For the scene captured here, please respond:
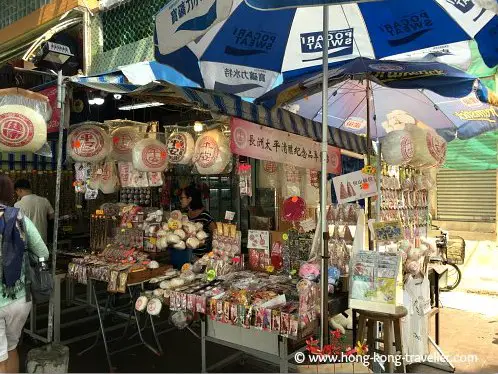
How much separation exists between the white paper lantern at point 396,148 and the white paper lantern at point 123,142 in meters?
3.36

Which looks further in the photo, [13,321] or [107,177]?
[107,177]

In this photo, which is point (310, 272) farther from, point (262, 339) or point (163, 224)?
point (163, 224)

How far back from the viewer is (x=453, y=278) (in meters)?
8.67

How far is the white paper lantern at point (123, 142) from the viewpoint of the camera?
5.93 m

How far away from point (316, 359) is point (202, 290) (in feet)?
5.30

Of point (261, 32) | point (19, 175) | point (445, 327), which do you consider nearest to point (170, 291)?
point (261, 32)

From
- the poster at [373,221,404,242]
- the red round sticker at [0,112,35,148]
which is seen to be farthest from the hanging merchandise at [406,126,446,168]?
the red round sticker at [0,112,35,148]

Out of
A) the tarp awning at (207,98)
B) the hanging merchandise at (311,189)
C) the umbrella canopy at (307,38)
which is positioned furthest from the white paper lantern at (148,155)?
the hanging merchandise at (311,189)

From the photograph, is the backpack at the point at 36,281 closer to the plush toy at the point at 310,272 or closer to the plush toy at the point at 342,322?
the plush toy at the point at 310,272

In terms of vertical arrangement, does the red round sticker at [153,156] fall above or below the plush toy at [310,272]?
above

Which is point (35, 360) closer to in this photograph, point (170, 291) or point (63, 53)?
point (170, 291)

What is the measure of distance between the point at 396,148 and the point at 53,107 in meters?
3.89

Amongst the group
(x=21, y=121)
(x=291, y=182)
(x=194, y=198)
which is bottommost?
(x=194, y=198)

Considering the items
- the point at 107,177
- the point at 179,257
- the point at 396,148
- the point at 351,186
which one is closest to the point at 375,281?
the point at 351,186
